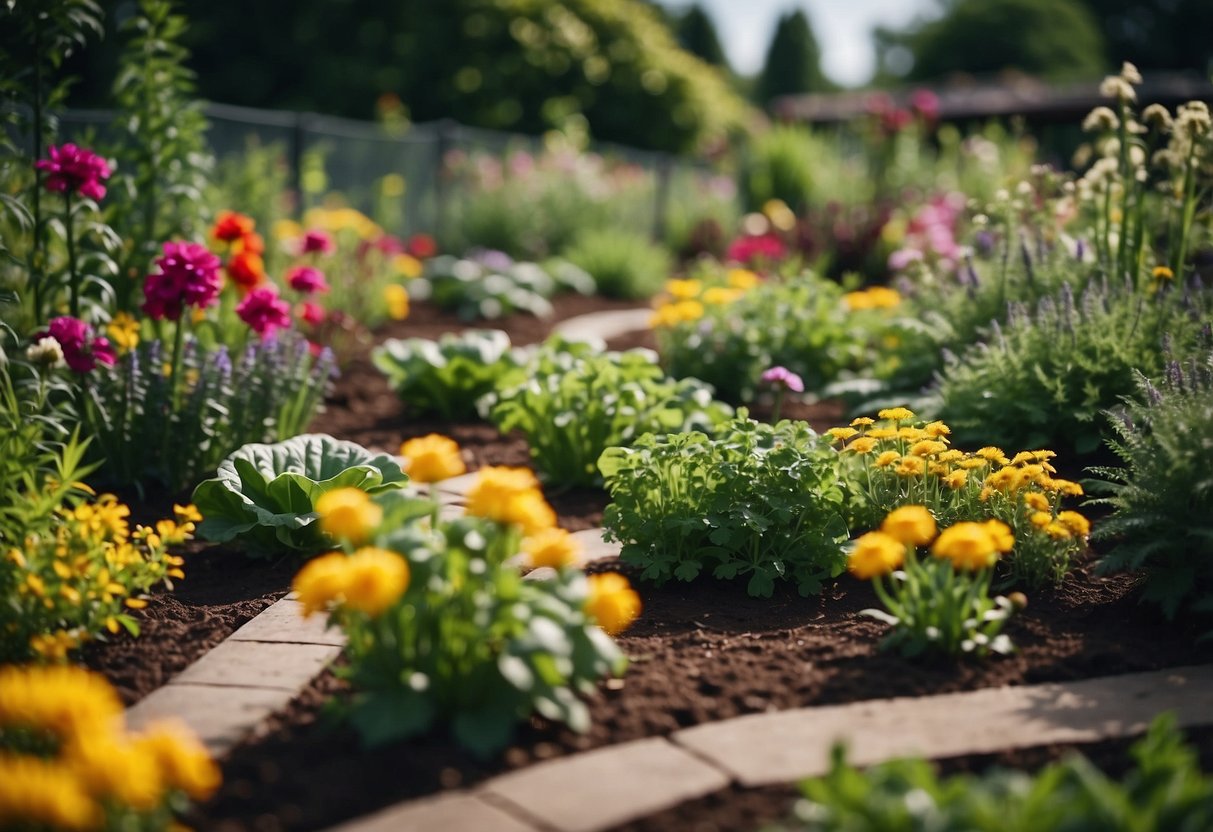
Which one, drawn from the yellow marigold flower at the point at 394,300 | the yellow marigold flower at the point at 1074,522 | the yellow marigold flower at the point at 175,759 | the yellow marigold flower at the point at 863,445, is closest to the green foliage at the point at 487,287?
the yellow marigold flower at the point at 394,300

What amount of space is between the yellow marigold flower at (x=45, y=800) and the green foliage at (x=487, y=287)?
6.95 m

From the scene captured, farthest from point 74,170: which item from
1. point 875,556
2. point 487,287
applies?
point 487,287

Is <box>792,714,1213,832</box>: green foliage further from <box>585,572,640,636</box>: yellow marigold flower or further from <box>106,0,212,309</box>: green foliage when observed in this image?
<box>106,0,212,309</box>: green foliage

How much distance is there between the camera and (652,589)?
3.72 m

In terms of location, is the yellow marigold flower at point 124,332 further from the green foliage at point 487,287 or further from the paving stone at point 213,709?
the green foliage at point 487,287

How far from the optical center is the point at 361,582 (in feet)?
7.11

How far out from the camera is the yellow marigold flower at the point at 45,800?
182cm

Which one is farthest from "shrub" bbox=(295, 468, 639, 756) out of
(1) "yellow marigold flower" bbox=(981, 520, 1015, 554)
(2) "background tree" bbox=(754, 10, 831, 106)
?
(2) "background tree" bbox=(754, 10, 831, 106)

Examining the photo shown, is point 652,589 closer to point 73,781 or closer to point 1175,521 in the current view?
point 1175,521

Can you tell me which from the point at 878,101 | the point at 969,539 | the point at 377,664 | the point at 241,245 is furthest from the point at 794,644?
the point at 878,101

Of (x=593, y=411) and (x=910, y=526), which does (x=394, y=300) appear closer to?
(x=593, y=411)

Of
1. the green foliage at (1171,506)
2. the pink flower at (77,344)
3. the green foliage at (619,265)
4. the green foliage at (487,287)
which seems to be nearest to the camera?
the green foliage at (1171,506)

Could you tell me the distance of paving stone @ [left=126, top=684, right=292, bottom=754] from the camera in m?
2.54

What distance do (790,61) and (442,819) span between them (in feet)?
157
